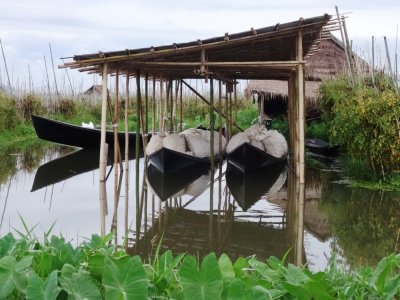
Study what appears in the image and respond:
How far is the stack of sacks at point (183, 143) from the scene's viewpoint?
13.0 metres

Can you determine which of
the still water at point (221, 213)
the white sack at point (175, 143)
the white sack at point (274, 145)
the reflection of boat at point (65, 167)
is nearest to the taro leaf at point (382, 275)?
the still water at point (221, 213)

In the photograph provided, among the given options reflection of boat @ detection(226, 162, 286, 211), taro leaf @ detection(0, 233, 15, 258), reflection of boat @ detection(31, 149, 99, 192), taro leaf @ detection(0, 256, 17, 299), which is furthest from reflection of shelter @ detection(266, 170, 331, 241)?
taro leaf @ detection(0, 256, 17, 299)

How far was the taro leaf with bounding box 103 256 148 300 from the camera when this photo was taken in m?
2.57

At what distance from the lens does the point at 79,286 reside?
2.66 metres

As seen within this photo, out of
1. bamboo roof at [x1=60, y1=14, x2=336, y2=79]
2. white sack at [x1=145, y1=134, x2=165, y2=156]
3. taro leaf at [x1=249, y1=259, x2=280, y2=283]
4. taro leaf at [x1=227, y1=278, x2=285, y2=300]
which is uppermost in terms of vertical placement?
bamboo roof at [x1=60, y1=14, x2=336, y2=79]

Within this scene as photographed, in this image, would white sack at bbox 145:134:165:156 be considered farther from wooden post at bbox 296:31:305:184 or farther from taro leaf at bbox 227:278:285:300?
taro leaf at bbox 227:278:285:300

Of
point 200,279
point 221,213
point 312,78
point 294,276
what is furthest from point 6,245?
point 312,78

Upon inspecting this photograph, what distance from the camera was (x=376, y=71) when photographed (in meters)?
14.2

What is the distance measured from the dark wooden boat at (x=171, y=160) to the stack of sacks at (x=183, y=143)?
0.30m

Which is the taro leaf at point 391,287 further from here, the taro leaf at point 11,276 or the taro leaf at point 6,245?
the taro leaf at point 6,245

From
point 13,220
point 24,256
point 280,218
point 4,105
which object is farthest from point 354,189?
point 4,105

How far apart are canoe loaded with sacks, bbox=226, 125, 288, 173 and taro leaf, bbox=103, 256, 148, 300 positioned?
382 inches

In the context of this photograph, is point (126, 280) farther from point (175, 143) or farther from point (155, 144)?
point (155, 144)

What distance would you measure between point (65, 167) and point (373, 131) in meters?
7.13
